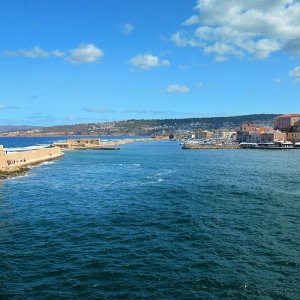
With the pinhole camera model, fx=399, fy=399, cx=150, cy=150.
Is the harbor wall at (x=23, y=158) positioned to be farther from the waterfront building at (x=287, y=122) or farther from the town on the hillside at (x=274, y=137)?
the waterfront building at (x=287, y=122)

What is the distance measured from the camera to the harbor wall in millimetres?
57375

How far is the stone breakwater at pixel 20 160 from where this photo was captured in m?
55.2

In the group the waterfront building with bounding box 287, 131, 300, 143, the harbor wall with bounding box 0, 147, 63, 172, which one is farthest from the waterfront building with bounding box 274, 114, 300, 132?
the harbor wall with bounding box 0, 147, 63, 172

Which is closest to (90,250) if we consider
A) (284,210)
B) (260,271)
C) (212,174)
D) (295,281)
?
(260,271)

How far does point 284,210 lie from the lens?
99.2 feet

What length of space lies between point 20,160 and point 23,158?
6.85ft

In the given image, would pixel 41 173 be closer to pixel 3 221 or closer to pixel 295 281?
pixel 3 221

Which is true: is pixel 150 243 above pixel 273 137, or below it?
below

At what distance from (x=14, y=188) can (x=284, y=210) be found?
27178mm

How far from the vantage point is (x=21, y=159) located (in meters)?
67.8

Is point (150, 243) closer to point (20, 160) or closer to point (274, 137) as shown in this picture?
point (20, 160)

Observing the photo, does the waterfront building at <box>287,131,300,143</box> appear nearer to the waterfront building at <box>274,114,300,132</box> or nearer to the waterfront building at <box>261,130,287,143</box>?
the waterfront building at <box>261,130,287,143</box>

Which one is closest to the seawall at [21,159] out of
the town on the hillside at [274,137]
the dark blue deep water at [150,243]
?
the dark blue deep water at [150,243]

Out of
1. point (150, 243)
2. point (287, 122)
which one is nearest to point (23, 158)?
point (150, 243)
